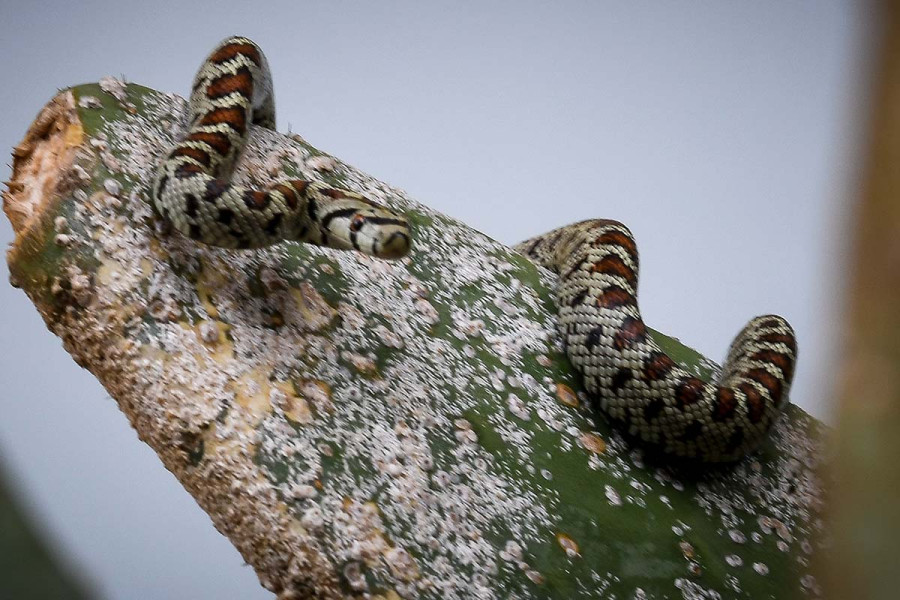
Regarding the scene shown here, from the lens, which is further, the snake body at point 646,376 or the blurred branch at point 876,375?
the snake body at point 646,376

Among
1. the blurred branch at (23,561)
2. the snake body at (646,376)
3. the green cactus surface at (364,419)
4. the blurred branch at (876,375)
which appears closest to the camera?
the blurred branch at (876,375)

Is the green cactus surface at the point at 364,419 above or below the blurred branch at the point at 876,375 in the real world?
below

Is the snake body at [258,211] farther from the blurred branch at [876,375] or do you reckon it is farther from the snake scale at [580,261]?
the blurred branch at [876,375]

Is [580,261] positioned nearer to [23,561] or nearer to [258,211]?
[258,211]

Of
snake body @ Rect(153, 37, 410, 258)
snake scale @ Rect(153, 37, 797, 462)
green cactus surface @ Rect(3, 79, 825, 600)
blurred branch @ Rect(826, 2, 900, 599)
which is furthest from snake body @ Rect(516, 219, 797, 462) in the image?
blurred branch @ Rect(826, 2, 900, 599)

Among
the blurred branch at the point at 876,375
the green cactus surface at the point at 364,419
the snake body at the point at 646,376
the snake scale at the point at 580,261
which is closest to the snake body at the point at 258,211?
the snake scale at the point at 580,261

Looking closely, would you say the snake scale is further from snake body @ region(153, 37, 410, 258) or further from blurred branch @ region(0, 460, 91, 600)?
blurred branch @ region(0, 460, 91, 600)

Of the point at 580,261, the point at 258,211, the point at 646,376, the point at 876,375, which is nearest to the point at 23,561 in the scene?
the point at 876,375
